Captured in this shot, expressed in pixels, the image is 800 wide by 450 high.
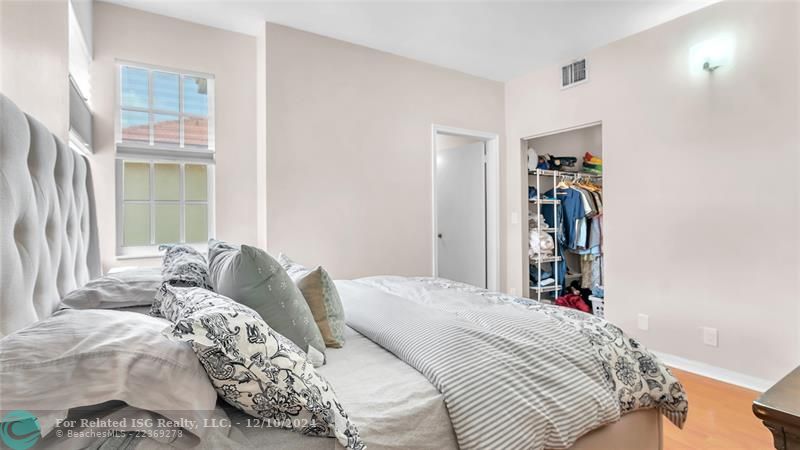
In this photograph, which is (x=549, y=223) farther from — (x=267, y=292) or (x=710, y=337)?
(x=267, y=292)

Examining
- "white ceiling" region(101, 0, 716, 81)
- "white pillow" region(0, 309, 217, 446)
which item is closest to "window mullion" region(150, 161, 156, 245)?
"white ceiling" region(101, 0, 716, 81)

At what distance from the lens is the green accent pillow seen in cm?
136

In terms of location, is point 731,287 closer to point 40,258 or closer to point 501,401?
point 501,401

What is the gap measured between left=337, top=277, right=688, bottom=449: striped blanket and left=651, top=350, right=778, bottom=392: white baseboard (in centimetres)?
169

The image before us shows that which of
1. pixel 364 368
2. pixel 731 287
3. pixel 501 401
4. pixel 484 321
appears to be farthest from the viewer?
pixel 731 287

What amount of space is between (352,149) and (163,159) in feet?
5.15

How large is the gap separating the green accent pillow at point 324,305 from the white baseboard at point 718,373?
2.88 meters

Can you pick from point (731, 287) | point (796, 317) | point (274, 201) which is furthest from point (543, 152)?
point (274, 201)

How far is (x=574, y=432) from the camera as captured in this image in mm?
1144

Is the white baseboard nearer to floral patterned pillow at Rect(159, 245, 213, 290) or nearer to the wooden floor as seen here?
the wooden floor

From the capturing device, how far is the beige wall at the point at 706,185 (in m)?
2.45

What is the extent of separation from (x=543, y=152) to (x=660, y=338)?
2.62 meters

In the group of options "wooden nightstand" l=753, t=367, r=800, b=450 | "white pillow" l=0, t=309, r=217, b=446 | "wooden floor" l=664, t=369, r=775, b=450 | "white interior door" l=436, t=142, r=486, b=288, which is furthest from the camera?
"white interior door" l=436, t=142, r=486, b=288

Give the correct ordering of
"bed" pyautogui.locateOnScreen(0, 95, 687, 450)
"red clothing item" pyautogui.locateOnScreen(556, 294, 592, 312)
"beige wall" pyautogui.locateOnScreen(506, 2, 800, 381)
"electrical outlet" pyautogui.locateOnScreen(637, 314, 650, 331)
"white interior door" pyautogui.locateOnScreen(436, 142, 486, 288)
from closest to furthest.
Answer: "bed" pyautogui.locateOnScreen(0, 95, 687, 450) → "beige wall" pyautogui.locateOnScreen(506, 2, 800, 381) → "electrical outlet" pyautogui.locateOnScreen(637, 314, 650, 331) → "red clothing item" pyautogui.locateOnScreen(556, 294, 592, 312) → "white interior door" pyautogui.locateOnScreen(436, 142, 486, 288)
